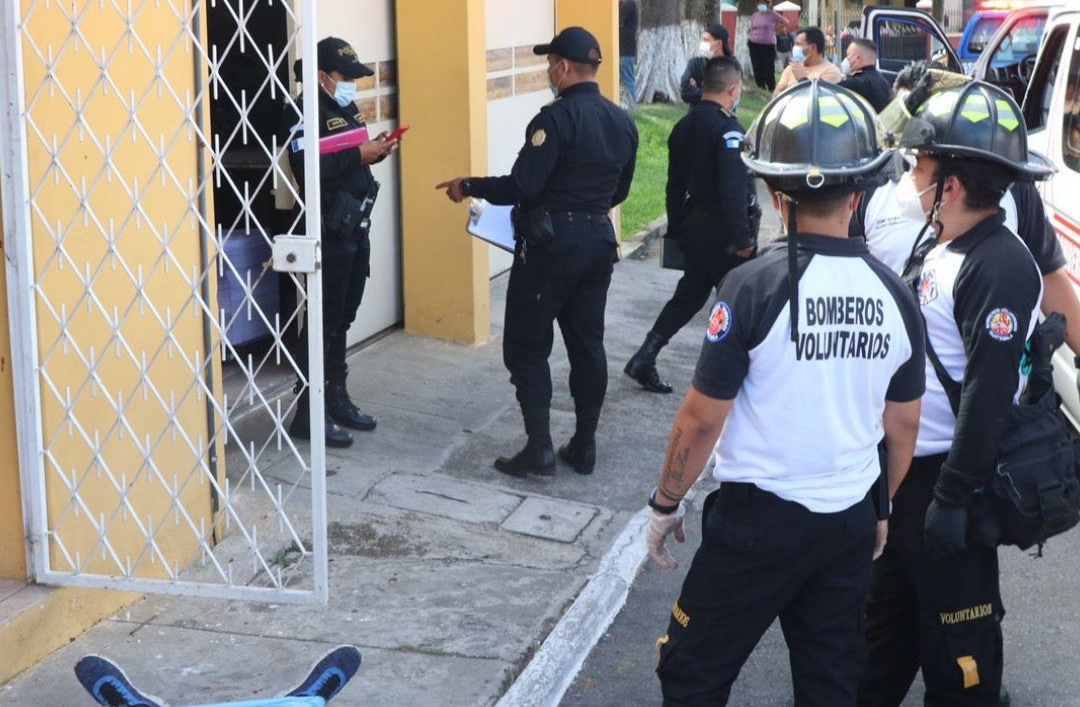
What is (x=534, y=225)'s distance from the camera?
19.6 ft

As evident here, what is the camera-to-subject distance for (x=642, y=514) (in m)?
5.90

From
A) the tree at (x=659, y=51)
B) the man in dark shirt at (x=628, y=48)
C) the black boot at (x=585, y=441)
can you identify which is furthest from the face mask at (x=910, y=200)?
the tree at (x=659, y=51)

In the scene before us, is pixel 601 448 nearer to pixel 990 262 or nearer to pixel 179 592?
pixel 179 592

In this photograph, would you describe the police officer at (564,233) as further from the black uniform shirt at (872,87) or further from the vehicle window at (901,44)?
the vehicle window at (901,44)

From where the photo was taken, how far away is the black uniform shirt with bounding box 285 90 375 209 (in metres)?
6.06

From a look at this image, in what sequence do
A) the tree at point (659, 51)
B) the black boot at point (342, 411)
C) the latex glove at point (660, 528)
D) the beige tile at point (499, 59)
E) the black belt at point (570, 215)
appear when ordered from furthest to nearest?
1. the tree at point (659, 51)
2. the beige tile at point (499, 59)
3. the black boot at point (342, 411)
4. the black belt at point (570, 215)
5. the latex glove at point (660, 528)

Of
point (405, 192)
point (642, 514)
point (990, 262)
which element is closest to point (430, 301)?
point (405, 192)

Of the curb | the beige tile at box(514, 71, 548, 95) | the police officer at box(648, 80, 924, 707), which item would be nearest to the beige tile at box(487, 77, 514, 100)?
the beige tile at box(514, 71, 548, 95)

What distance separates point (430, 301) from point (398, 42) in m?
1.49

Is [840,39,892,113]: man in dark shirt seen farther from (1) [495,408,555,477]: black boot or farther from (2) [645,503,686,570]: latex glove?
(2) [645,503,686,570]: latex glove

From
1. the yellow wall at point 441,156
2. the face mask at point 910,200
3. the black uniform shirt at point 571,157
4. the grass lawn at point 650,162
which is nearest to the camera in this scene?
the face mask at point 910,200

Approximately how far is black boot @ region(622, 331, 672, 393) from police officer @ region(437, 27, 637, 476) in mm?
1237

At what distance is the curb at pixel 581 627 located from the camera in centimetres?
424

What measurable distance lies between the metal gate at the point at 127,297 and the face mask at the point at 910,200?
1.67 m
